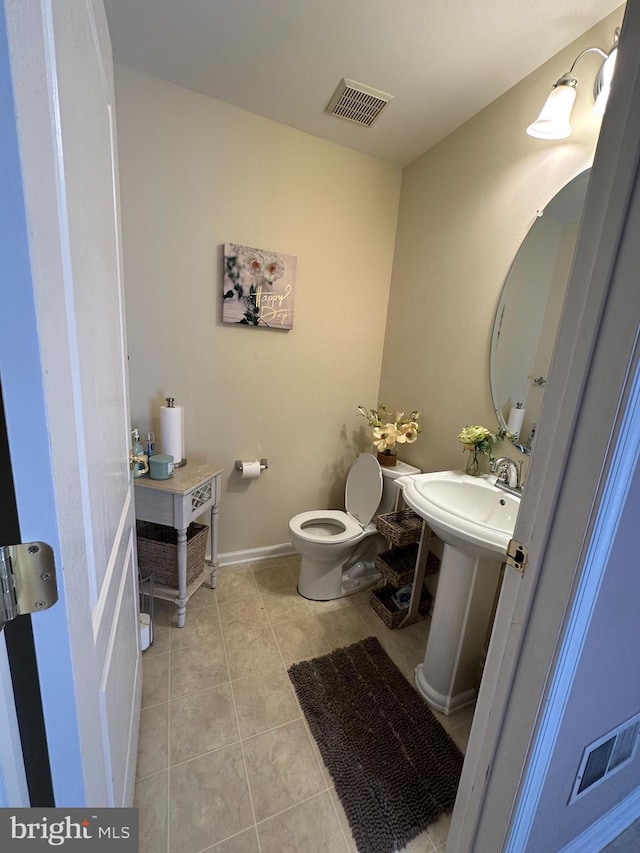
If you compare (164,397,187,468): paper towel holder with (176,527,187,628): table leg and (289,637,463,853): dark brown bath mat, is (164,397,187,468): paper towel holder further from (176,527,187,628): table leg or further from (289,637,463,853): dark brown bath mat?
(289,637,463,853): dark brown bath mat

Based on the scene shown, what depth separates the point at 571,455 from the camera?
59cm

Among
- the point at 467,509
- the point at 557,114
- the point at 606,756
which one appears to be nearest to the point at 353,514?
the point at 467,509

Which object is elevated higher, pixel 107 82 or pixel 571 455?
pixel 107 82

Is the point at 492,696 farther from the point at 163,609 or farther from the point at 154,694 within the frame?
the point at 163,609

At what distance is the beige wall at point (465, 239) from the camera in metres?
1.28

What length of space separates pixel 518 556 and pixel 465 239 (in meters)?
1.56

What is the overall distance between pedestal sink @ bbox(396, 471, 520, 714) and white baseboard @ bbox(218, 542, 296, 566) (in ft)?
3.65

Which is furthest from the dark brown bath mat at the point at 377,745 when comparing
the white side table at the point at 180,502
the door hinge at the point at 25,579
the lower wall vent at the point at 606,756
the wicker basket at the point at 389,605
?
the door hinge at the point at 25,579

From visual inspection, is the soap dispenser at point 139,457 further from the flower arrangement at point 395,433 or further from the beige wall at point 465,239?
the beige wall at point 465,239

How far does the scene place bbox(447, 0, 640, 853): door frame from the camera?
0.52m

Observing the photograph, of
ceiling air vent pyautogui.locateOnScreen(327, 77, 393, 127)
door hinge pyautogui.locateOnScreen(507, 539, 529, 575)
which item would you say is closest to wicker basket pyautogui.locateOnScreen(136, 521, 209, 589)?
door hinge pyautogui.locateOnScreen(507, 539, 529, 575)

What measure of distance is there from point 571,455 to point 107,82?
4.37 ft

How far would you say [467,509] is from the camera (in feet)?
4.65

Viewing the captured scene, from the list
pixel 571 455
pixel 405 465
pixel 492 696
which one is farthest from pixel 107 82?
pixel 405 465
